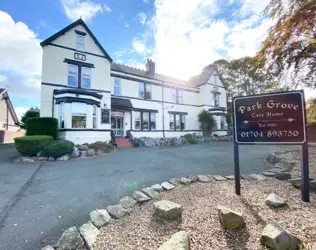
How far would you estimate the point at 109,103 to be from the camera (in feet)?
55.8

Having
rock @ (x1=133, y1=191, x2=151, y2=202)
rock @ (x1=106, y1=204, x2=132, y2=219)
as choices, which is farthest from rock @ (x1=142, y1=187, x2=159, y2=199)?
rock @ (x1=106, y1=204, x2=132, y2=219)

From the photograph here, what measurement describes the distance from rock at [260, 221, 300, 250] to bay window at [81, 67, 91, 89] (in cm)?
1627

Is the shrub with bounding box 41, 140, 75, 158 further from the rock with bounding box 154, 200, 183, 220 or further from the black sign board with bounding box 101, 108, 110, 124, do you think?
the rock with bounding box 154, 200, 183, 220

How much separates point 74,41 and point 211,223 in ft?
56.7

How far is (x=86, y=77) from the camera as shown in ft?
52.5

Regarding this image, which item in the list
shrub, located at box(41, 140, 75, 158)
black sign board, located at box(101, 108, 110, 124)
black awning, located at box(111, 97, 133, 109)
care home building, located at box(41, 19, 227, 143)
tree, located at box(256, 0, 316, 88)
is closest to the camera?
tree, located at box(256, 0, 316, 88)

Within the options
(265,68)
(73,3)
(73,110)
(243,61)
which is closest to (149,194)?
(265,68)

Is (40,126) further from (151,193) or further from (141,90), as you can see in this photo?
(151,193)

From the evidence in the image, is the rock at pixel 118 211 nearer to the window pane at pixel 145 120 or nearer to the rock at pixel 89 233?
the rock at pixel 89 233

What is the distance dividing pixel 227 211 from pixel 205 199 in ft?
3.30

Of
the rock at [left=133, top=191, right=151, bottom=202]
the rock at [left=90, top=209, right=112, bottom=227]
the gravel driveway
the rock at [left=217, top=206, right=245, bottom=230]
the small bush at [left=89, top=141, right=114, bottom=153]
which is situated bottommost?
the gravel driveway

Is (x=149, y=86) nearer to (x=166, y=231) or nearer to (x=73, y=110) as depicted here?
(x=73, y=110)

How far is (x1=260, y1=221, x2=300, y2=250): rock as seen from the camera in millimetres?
2129

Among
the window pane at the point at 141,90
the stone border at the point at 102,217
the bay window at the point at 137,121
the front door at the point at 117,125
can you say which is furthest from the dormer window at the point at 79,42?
the stone border at the point at 102,217
